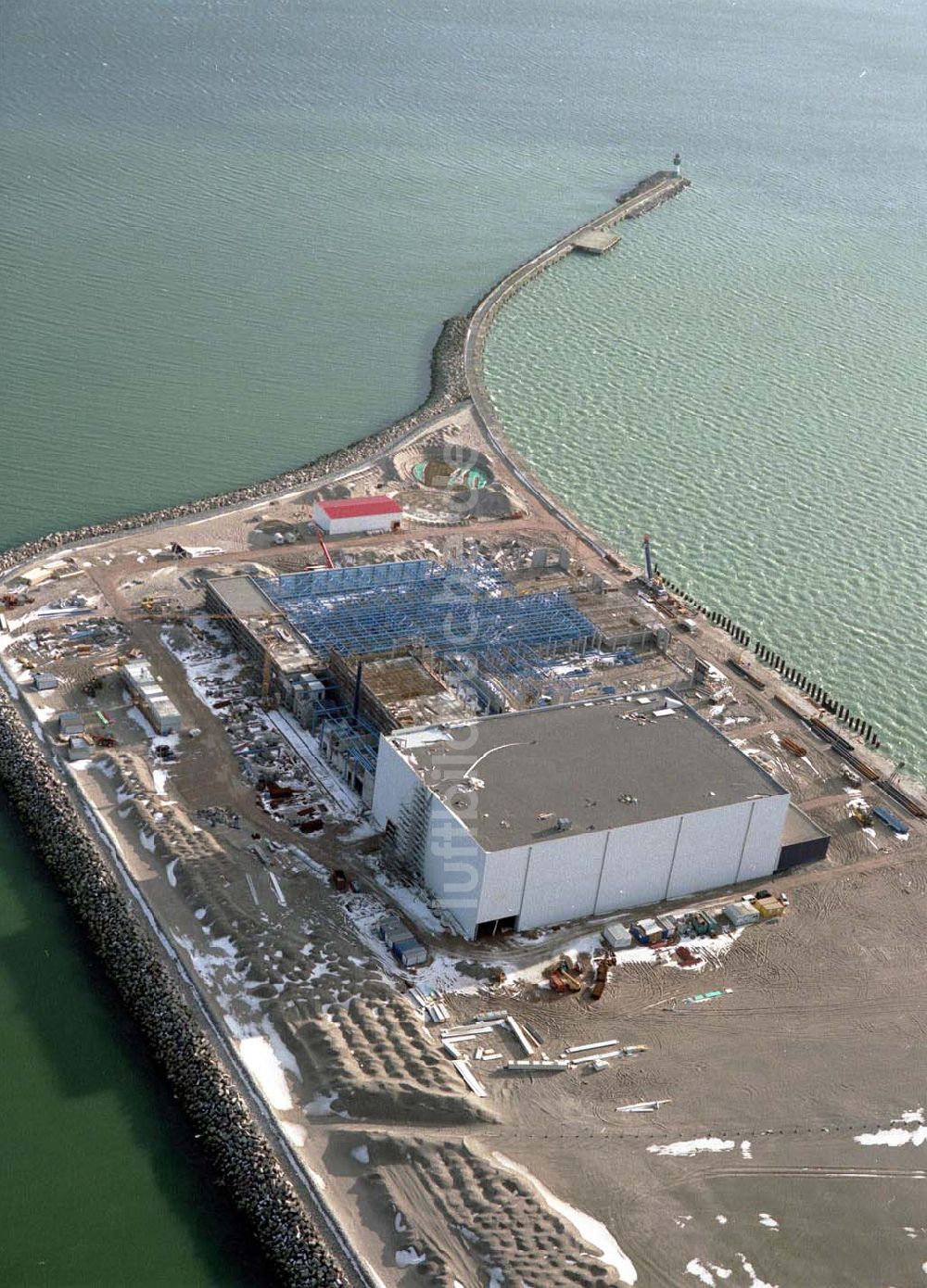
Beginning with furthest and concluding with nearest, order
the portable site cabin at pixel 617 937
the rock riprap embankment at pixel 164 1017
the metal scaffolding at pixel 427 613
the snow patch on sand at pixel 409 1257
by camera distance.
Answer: the metal scaffolding at pixel 427 613, the portable site cabin at pixel 617 937, the rock riprap embankment at pixel 164 1017, the snow patch on sand at pixel 409 1257

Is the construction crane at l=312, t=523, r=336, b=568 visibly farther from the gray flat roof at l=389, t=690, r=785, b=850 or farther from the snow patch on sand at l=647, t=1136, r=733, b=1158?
the snow patch on sand at l=647, t=1136, r=733, b=1158

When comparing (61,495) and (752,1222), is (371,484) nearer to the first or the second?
(61,495)

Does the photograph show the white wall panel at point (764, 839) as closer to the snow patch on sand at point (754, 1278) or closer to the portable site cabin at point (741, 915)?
the portable site cabin at point (741, 915)

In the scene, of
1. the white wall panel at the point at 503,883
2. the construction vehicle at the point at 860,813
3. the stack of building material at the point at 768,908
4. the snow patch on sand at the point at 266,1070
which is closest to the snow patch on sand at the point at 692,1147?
the white wall panel at the point at 503,883

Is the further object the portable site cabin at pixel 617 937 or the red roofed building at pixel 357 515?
the red roofed building at pixel 357 515

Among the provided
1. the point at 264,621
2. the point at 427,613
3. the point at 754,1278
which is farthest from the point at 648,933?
the point at 264,621

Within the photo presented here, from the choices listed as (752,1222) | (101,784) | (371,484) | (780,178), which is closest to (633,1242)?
(752,1222)

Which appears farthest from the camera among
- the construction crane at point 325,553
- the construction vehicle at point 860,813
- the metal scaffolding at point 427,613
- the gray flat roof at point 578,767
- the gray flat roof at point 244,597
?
the construction crane at point 325,553
